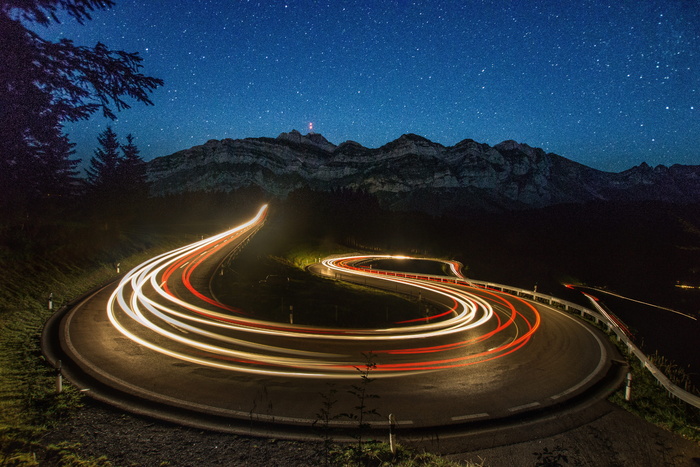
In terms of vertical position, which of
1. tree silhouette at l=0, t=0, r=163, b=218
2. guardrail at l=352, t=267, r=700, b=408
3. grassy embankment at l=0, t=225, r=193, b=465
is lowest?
guardrail at l=352, t=267, r=700, b=408

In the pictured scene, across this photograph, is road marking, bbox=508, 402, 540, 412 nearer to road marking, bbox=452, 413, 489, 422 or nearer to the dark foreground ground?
road marking, bbox=452, 413, 489, 422

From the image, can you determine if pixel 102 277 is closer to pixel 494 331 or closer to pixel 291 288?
pixel 291 288

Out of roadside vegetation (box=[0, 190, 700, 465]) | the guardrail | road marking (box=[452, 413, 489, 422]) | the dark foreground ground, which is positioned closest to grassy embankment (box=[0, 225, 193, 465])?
roadside vegetation (box=[0, 190, 700, 465])

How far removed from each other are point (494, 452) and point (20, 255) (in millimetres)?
26072

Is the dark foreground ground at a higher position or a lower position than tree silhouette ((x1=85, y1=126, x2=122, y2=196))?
lower

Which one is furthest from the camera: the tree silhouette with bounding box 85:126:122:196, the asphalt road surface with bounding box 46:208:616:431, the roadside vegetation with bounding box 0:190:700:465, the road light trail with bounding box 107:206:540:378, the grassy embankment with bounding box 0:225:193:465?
the tree silhouette with bounding box 85:126:122:196

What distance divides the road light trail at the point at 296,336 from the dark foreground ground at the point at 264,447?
11.0 feet

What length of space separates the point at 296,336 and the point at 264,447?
690 centimetres

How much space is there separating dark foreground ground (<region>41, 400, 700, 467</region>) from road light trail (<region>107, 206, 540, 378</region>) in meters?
3.35

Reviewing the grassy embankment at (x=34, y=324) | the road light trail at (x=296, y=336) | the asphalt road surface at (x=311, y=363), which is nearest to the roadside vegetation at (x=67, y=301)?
the grassy embankment at (x=34, y=324)

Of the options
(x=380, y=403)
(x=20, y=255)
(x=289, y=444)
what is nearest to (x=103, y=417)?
(x=289, y=444)

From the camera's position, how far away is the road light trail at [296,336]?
433 inches

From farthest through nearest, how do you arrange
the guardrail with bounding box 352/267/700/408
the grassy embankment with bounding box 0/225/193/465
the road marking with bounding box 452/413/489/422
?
the guardrail with bounding box 352/267/700/408, the road marking with bounding box 452/413/489/422, the grassy embankment with bounding box 0/225/193/465

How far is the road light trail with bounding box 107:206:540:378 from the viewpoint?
11008 mm
